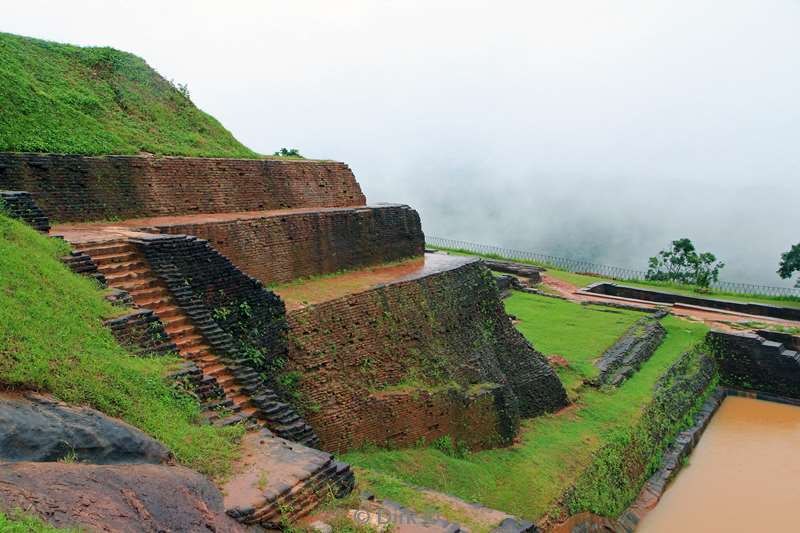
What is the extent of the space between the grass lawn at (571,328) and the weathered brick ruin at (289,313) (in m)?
2.19

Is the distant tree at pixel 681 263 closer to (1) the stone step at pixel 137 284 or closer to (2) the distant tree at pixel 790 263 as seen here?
(2) the distant tree at pixel 790 263

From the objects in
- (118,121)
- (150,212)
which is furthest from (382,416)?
(118,121)

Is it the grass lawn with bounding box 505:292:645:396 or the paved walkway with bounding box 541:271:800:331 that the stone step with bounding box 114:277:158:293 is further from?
the paved walkway with bounding box 541:271:800:331

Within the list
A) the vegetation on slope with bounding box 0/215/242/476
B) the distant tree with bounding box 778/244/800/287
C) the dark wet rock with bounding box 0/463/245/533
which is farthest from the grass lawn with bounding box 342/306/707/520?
the distant tree with bounding box 778/244/800/287

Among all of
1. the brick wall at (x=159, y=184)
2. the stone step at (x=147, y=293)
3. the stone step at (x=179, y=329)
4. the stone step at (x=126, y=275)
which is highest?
the brick wall at (x=159, y=184)

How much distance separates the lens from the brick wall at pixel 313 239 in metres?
9.37

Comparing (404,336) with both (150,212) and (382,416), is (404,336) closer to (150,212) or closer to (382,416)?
(382,416)

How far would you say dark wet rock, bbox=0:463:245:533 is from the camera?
3.21 metres

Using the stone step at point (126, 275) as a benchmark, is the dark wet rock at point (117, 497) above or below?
below

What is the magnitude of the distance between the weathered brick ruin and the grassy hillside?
79 centimetres

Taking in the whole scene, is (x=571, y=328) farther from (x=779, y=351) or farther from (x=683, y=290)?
(x=683, y=290)

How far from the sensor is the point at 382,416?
8.77 m

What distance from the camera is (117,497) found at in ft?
12.0

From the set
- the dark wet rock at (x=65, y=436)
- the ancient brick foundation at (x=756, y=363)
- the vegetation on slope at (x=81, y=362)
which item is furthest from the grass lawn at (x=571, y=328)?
the dark wet rock at (x=65, y=436)
